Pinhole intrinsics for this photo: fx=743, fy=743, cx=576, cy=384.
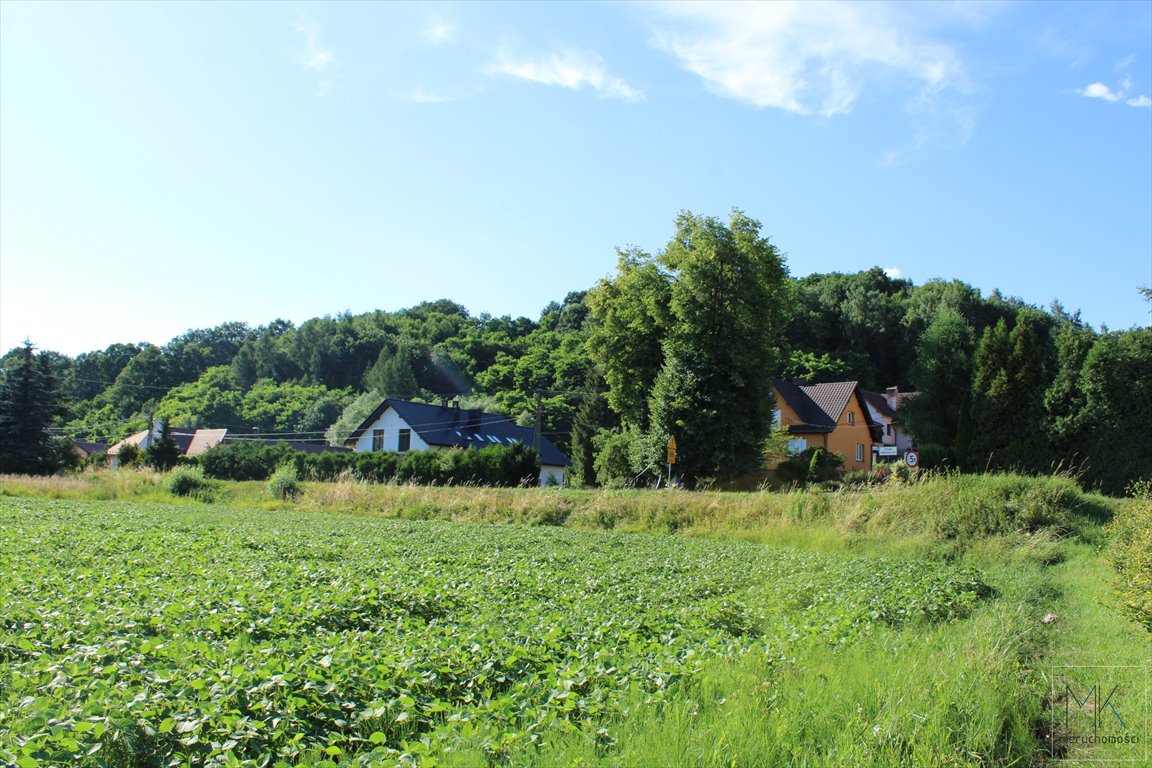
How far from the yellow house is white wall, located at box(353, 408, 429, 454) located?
85.6 feet

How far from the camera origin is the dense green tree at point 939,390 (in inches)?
1667

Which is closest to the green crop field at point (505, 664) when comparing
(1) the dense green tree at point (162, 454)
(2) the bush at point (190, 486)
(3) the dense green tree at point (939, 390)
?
(2) the bush at point (190, 486)

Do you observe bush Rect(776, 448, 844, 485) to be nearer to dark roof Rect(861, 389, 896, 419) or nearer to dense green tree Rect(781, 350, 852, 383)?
dark roof Rect(861, 389, 896, 419)

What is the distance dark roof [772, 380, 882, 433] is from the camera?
5191cm

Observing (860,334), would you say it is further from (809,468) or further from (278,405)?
(278,405)

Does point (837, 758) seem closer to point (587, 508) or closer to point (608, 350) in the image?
point (587, 508)

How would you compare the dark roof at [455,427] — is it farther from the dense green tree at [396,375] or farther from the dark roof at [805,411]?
the dense green tree at [396,375]

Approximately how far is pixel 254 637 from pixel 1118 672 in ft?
25.4

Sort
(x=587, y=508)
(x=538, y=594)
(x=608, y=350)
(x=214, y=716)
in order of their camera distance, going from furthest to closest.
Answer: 1. (x=608, y=350)
2. (x=587, y=508)
3. (x=538, y=594)
4. (x=214, y=716)

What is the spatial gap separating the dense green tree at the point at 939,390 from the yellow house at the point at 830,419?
285 inches

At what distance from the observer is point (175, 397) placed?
343 ft

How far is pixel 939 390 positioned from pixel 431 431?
34.7 meters

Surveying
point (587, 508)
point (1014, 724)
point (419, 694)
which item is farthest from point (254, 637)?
point (587, 508)

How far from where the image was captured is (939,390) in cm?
4322
